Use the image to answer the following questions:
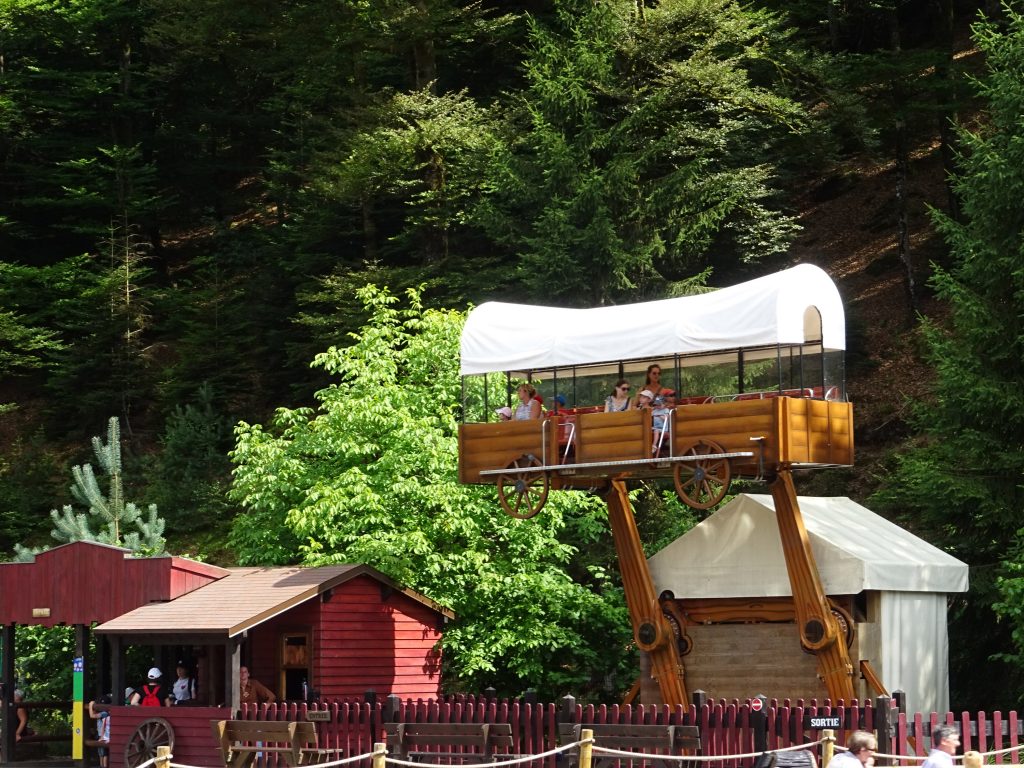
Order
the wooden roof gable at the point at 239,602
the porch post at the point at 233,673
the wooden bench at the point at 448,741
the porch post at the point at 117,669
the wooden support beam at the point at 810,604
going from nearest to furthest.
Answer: the wooden bench at the point at 448,741 < the wooden support beam at the point at 810,604 < the porch post at the point at 233,673 < the wooden roof gable at the point at 239,602 < the porch post at the point at 117,669

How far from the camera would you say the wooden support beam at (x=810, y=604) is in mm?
19953

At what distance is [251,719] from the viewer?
69.8 ft

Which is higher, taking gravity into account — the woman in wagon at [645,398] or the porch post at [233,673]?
the woman in wagon at [645,398]

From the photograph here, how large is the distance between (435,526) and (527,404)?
13.4ft

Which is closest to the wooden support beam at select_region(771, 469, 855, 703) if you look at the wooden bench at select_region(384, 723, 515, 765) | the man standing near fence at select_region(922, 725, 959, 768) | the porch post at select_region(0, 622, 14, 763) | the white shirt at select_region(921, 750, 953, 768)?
the wooden bench at select_region(384, 723, 515, 765)

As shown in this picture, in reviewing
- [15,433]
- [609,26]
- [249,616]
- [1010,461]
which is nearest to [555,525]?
[249,616]

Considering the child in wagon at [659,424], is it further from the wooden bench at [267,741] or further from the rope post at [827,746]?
the wooden bench at [267,741]

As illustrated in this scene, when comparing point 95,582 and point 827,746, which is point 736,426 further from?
point 95,582

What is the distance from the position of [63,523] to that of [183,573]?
259 inches

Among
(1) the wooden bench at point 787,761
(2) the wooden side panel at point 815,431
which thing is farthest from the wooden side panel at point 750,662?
(1) the wooden bench at point 787,761

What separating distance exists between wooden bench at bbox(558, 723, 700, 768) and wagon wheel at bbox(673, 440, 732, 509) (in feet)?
10.4

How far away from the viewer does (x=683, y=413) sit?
20016 mm

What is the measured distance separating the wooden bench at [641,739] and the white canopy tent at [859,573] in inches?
169

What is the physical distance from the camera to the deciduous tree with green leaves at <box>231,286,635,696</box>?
24.8 m
